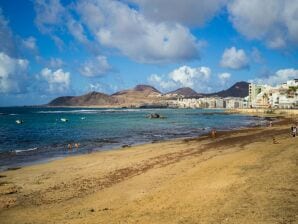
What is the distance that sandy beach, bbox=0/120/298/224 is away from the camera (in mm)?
12789

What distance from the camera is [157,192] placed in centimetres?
1686

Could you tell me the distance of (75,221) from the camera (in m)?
13.2

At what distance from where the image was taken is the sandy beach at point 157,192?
1279cm

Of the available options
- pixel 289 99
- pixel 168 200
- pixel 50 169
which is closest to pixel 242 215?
pixel 168 200


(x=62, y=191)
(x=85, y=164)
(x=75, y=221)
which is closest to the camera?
(x=75, y=221)

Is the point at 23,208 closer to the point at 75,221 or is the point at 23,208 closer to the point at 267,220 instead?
the point at 75,221

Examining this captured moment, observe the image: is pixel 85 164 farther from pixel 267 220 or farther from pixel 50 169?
pixel 267 220

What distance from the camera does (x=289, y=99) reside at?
188 metres

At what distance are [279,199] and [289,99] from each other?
189m

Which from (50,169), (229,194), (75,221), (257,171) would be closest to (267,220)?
(229,194)

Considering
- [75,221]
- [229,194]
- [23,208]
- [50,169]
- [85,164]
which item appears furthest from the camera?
[85,164]

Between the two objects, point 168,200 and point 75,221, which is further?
point 168,200

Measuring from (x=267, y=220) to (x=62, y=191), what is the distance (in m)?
11.7

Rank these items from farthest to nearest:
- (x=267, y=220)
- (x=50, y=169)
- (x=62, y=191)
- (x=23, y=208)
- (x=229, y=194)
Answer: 1. (x=50, y=169)
2. (x=62, y=191)
3. (x=23, y=208)
4. (x=229, y=194)
5. (x=267, y=220)
